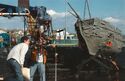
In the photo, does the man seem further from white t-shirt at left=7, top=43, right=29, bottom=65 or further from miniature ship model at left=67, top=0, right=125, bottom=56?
miniature ship model at left=67, top=0, right=125, bottom=56

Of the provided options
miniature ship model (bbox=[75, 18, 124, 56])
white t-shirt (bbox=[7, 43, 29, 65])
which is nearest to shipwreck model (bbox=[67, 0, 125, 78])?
miniature ship model (bbox=[75, 18, 124, 56])

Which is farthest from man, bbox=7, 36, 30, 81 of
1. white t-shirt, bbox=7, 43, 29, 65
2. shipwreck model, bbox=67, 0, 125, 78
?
shipwreck model, bbox=67, 0, 125, 78

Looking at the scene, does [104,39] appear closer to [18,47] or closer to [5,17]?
[18,47]

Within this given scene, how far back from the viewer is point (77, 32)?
1938 centimetres

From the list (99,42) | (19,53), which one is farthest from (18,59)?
(99,42)

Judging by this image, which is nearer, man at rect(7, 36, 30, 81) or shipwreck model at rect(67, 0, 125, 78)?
man at rect(7, 36, 30, 81)

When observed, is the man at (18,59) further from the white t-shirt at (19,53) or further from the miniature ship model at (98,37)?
the miniature ship model at (98,37)

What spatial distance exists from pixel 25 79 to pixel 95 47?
5.22m

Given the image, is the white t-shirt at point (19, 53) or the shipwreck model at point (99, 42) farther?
the shipwreck model at point (99, 42)

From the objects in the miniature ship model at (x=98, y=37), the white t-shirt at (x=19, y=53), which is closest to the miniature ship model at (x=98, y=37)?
the miniature ship model at (x=98, y=37)

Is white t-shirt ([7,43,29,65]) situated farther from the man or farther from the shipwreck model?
the shipwreck model

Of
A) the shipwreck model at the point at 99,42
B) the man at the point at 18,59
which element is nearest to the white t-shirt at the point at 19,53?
the man at the point at 18,59

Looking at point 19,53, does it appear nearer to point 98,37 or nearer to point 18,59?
point 18,59

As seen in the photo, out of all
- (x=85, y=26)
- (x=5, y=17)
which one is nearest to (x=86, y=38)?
(x=85, y=26)
